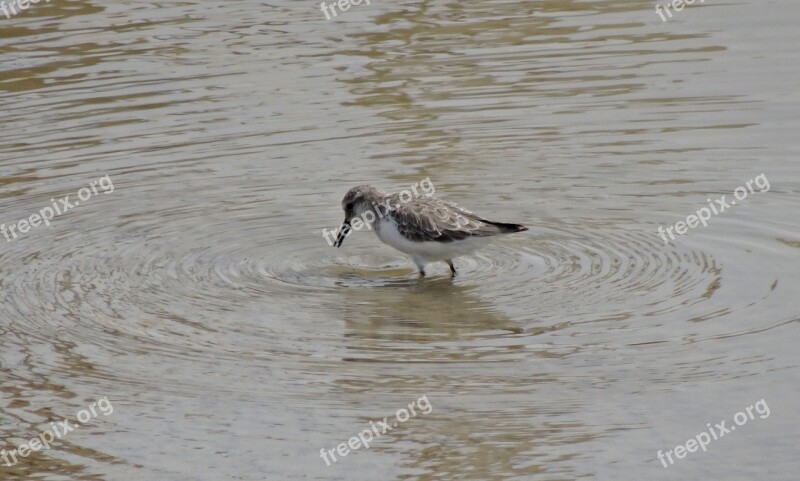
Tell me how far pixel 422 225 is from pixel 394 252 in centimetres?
127

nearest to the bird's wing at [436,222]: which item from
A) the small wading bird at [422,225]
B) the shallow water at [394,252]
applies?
the small wading bird at [422,225]

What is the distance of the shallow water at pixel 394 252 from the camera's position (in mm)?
→ 8359

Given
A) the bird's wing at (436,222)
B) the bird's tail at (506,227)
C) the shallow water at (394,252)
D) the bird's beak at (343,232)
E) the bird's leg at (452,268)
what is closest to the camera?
the shallow water at (394,252)

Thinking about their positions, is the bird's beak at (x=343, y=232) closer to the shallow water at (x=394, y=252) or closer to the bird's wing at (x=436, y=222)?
the shallow water at (x=394, y=252)

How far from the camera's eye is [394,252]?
12.6m

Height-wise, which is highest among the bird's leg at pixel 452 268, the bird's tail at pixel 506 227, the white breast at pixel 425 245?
the bird's tail at pixel 506 227

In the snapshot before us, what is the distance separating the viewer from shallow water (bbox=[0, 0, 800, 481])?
27.4 feet

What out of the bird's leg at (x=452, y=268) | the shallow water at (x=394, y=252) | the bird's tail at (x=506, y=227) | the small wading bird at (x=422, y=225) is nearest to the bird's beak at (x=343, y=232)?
the small wading bird at (x=422, y=225)

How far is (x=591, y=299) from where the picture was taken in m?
10.4

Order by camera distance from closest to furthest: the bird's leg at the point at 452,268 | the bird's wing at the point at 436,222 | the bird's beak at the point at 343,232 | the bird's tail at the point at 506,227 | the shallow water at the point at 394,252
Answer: the shallow water at the point at 394,252
the bird's tail at the point at 506,227
the bird's wing at the point at 436,222
the bird's leg at the point at 452,268
the bird's beak at the point at 343,232

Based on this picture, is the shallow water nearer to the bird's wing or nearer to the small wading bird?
→ the small wading bird

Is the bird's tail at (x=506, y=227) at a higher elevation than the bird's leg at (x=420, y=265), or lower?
higher

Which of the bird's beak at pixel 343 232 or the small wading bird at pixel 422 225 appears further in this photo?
the bird's beak at pixel 343 232

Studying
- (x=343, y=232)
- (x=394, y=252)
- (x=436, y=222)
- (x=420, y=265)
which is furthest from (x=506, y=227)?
(x=394, y=252)
